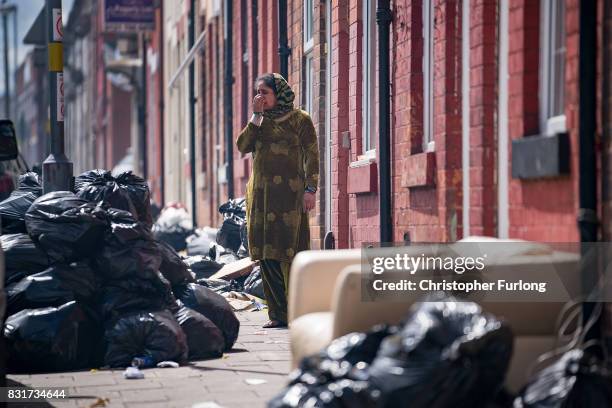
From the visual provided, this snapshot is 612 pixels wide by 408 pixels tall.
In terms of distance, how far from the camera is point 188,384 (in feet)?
22.8

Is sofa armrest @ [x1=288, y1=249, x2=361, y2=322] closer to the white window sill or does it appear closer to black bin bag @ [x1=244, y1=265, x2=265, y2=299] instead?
the white window sill

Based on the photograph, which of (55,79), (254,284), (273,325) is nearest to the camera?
(273,325)

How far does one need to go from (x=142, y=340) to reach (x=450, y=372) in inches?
144

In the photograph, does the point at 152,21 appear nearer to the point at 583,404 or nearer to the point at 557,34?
the point at 557,34

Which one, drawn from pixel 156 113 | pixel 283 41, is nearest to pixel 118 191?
pixel 283 41

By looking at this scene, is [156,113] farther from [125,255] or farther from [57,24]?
[125,255]

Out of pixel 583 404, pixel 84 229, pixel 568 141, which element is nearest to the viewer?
pixel 583 404

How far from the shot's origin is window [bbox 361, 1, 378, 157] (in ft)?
37.7

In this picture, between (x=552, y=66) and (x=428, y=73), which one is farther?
(x=428, y=73)

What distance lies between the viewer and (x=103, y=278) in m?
8.14

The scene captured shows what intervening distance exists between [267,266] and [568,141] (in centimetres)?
408

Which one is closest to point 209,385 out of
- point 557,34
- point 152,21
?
point 557,34

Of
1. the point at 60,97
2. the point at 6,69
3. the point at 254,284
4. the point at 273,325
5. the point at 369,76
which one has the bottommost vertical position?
the point at 273,325

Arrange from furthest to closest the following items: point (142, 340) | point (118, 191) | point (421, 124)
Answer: point (421, 124) → point (118, 191) → point (142, 340)
